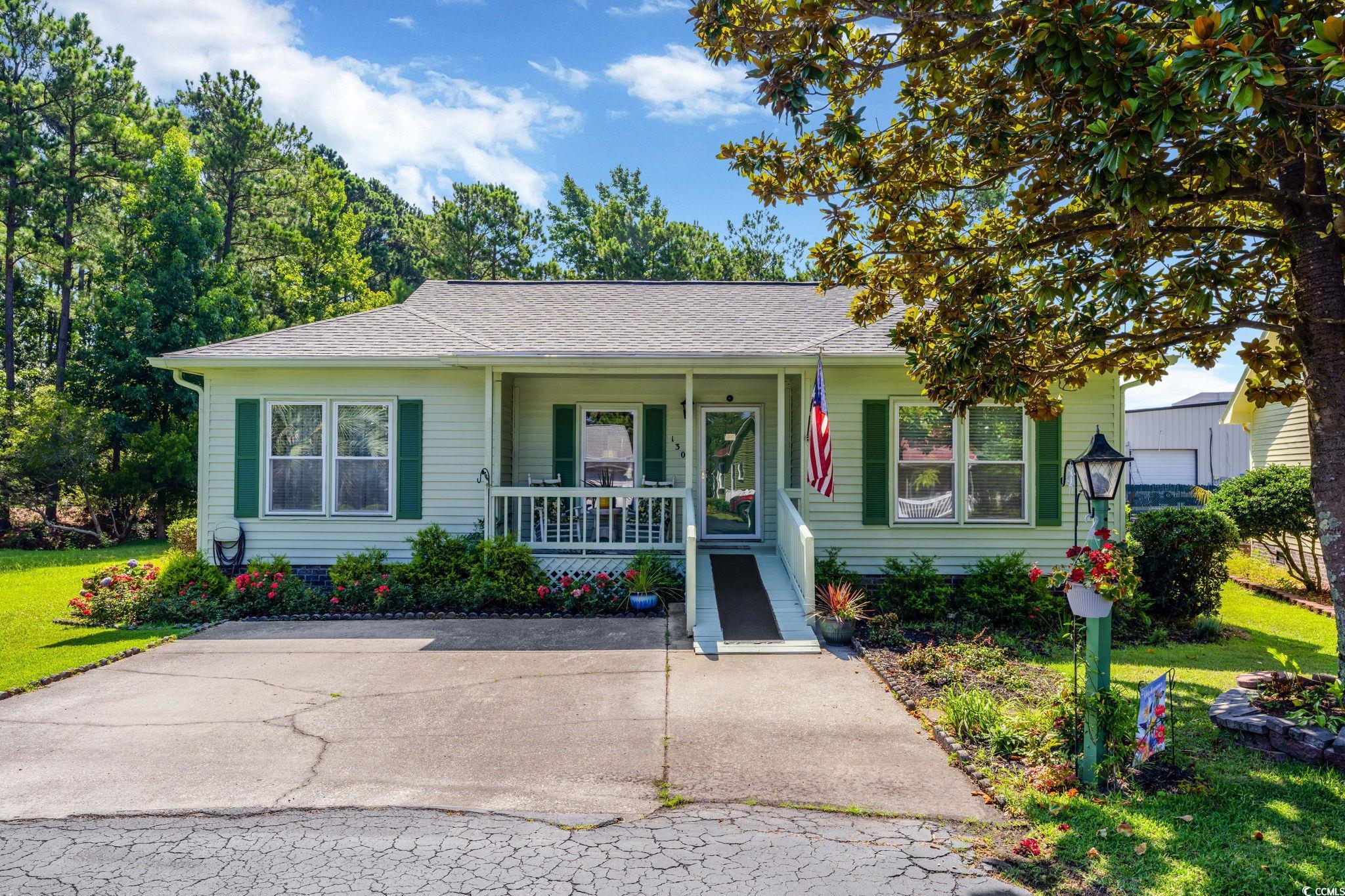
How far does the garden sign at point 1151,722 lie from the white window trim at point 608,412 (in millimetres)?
7930

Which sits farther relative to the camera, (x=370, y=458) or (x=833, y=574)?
(x=370, y=458)

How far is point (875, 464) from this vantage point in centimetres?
1007

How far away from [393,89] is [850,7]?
10854 mm

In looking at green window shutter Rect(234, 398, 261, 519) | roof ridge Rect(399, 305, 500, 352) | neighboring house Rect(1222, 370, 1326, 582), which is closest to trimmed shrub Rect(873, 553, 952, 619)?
roof ridge Rect(399, 305, 500, 352)

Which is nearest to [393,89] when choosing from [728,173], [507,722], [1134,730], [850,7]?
[728,173]

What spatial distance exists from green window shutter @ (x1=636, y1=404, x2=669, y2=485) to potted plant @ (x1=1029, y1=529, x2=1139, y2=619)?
7376 millimetres

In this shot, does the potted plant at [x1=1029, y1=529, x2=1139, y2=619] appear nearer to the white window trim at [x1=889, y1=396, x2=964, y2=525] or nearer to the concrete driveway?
the concrete driveway

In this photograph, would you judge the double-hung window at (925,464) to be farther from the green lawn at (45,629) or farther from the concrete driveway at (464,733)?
the green lawn at (45,629)

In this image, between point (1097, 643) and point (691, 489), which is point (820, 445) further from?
point (1097, 643)

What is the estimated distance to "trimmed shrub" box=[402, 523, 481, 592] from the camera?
9.73m

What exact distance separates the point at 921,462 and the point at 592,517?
470 centimetres

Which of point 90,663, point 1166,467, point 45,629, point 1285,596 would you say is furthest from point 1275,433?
point 45,629

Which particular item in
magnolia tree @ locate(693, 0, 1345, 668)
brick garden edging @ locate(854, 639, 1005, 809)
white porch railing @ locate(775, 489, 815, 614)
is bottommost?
brick garden edging @ locate(854, 639, 1005, 809)

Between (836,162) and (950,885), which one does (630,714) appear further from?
(836,162)
